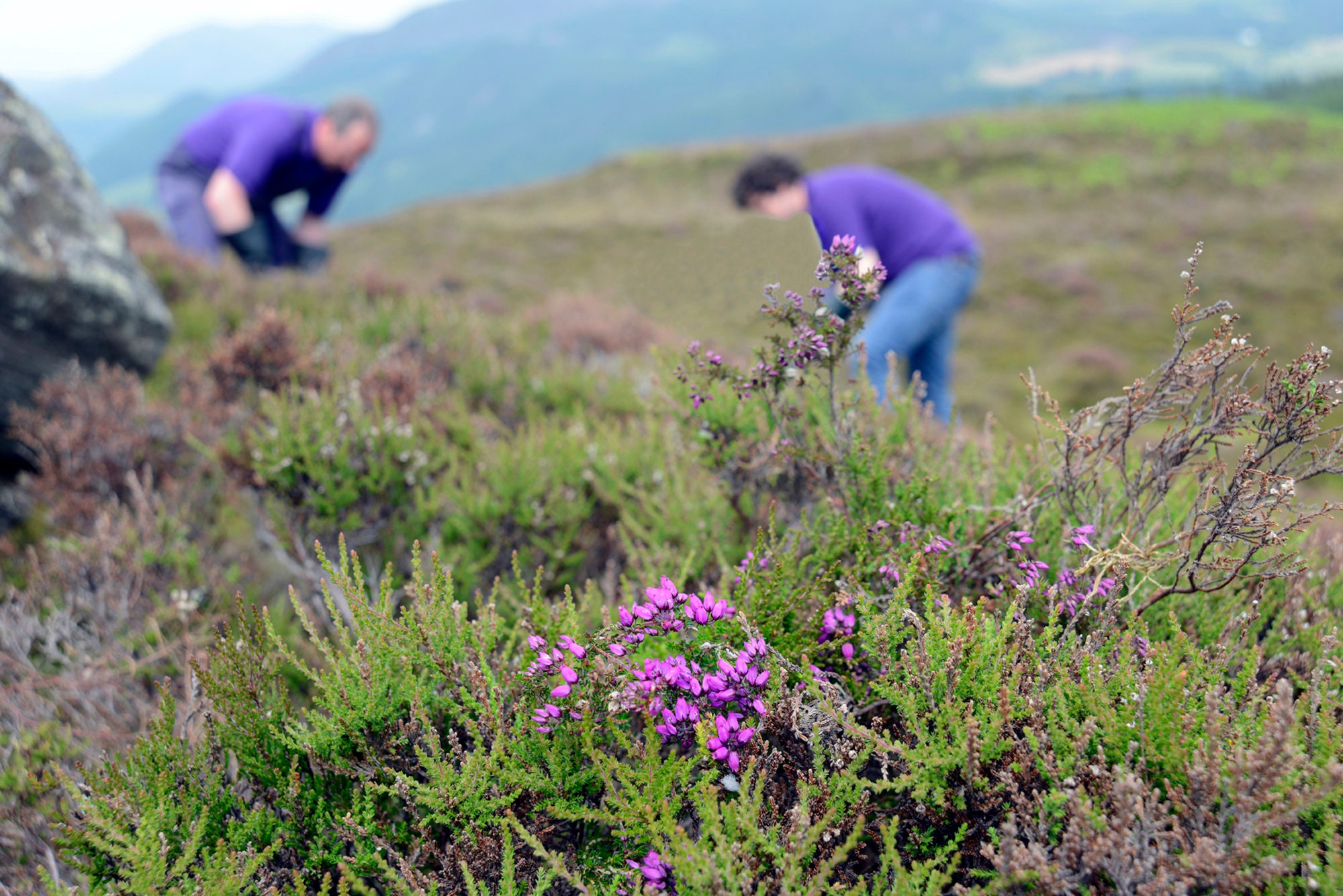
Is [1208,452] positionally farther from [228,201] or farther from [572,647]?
[228,201]

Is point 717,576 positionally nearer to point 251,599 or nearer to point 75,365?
point 251,599

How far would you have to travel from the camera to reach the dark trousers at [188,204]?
6750 millimetres

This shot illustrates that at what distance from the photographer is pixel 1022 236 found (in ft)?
77.7

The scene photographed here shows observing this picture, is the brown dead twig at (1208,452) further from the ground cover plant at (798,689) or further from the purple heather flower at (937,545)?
the purple heather flower at (937,545)

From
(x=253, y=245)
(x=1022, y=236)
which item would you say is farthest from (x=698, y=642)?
(x=1022, y=236)

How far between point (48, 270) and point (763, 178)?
400 cm

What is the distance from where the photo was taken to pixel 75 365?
3.62 meters

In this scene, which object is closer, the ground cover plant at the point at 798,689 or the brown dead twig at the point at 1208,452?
the ground cover plant at the point at 798,689

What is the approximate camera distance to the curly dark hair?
15.2 ft

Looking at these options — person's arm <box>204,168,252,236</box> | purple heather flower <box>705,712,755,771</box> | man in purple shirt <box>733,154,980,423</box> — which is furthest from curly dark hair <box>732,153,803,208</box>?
person's arm <box>204,168,252,236</box>

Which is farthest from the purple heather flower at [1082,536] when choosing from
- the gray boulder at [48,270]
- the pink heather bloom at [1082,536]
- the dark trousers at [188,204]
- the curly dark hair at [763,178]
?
the dark trousers at [188,204]

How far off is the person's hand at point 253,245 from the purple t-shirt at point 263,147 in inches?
11.8

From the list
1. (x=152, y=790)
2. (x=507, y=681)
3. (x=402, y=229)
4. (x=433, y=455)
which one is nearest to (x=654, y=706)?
(x=507, y=681)

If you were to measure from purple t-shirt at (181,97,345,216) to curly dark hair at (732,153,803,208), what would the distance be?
4.33 meters
